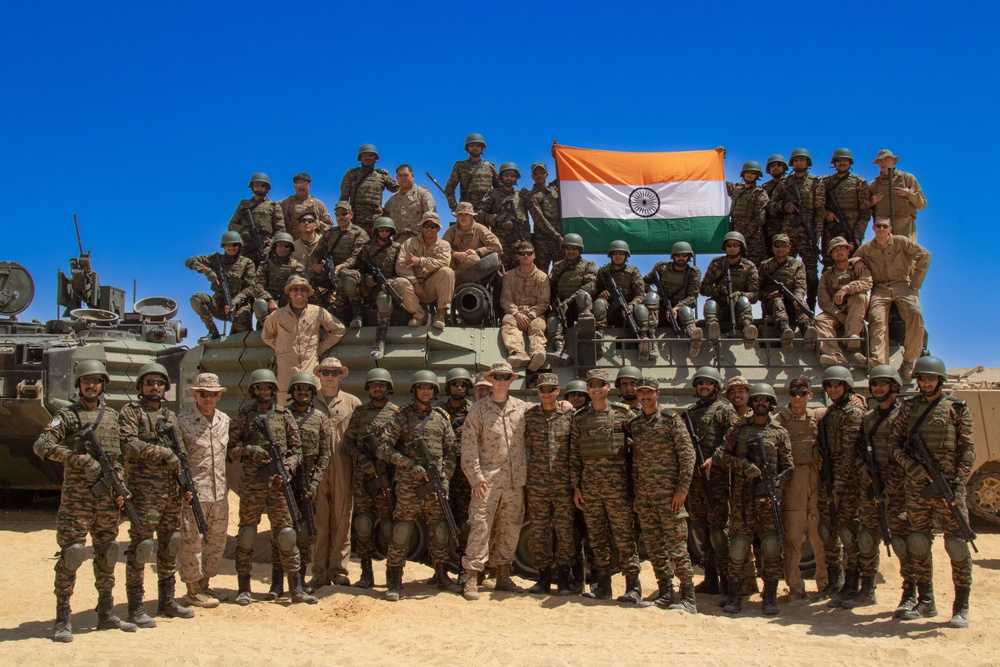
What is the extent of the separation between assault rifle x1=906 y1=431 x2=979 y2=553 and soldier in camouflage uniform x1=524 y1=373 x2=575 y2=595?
277 centimetres

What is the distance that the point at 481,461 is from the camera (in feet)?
27.0

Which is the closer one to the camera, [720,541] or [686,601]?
[686,601]

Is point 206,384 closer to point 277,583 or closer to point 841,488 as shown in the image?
point 277,583

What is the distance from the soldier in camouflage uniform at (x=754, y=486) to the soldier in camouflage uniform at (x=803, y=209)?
174 inches

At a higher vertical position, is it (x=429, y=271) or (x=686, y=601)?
(x=429, y=271)

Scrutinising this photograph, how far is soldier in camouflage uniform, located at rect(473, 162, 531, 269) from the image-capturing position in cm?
1265

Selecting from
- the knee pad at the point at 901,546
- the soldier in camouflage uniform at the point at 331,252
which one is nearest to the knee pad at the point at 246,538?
the soldier in camouflage uniform at the point at 331,252


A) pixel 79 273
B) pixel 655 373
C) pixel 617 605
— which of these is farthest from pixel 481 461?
pixel 79 273

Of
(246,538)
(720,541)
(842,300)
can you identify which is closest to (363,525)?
(246,538)

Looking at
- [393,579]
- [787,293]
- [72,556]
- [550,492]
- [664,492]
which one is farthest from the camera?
[787,293]

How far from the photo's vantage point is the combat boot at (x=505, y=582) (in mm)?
8234

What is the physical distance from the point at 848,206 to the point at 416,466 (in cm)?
719

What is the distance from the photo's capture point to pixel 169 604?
23.4 feet

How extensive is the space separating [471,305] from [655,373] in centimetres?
214
